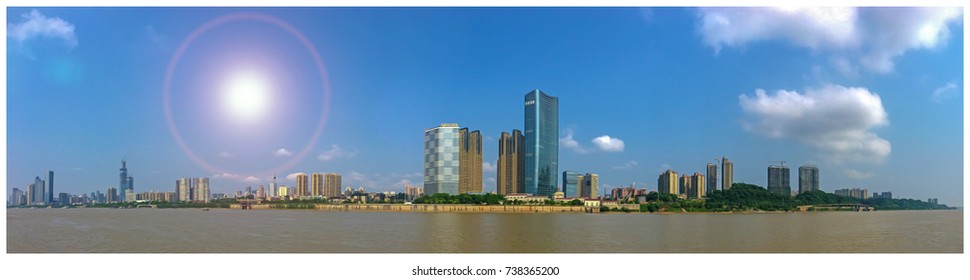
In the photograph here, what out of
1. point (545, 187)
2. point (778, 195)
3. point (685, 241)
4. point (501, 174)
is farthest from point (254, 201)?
point (685, 241)

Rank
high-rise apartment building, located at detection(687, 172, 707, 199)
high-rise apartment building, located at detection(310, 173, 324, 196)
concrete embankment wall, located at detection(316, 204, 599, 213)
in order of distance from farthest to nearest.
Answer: high-rise apartment building, located at detection(310, 173, 324, 196) < high-rise apartment building, located at detection(687, 172, 707, 199) < concrete embankment wall, located at detection(316, 204, 599, 213)

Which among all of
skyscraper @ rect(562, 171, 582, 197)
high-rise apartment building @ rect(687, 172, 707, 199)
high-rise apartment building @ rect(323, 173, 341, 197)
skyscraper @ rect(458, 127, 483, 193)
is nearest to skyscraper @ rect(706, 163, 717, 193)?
high-rise apartment building @ rect(687, 172, 707, 199)

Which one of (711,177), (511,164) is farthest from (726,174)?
(511,164)

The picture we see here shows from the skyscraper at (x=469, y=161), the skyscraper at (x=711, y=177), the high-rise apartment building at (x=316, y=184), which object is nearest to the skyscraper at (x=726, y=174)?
the skyscraper at (x=711, y=177)

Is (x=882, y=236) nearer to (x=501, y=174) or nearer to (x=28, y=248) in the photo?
(x=28, y=248)

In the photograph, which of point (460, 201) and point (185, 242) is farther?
point (460, 201)

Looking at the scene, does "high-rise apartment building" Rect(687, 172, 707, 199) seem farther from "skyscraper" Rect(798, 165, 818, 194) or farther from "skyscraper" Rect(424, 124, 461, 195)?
"skyscraper" Rect(424, 124, 461, 195)
